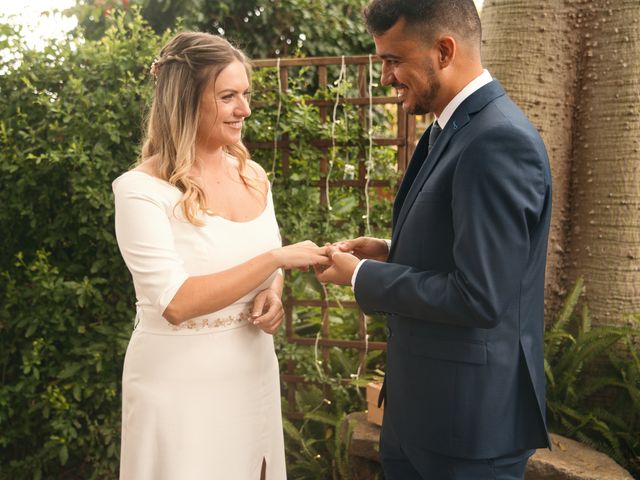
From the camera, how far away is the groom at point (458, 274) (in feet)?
6.23

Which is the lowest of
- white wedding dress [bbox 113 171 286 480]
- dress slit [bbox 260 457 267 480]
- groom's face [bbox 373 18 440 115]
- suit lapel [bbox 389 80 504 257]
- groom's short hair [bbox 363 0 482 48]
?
dress slit [bbox 260 457 267 480]

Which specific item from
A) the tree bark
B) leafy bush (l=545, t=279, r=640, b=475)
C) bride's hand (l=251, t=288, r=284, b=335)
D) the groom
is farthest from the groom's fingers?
the tree bark

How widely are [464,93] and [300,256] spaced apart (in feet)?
2.61

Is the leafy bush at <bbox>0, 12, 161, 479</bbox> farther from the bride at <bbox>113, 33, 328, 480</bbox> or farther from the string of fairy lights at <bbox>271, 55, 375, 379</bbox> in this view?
the bride at <bbox>113, 33, 328, 480</bbox>

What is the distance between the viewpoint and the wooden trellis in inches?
159

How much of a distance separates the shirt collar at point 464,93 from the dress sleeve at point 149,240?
990 millimetres

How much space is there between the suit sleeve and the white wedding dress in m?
0.87

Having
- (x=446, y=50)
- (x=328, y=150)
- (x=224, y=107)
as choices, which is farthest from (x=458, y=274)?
(x=328, y=150)

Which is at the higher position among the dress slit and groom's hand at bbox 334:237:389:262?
groom's hand at bbox 334:237:389:262

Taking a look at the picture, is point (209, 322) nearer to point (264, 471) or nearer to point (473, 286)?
point (264, 471)

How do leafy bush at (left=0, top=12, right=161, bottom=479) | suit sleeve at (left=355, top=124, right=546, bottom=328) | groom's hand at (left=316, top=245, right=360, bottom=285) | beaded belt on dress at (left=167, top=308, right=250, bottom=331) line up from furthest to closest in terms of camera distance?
leafy bush at (left=0, top=12, right=161, bottom=479)
beaded belt on dress at (left=167, top=308, right=250, bottom=331)
groom's hand at (left=316, top=245, right=360, bottom=285)
suit sleeve at (left=355, top=124, right=546, bottom=328)

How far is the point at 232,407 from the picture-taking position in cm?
257

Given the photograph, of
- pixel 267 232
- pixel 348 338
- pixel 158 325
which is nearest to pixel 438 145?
pixel 267 232

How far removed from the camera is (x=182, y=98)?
2.56 meters
